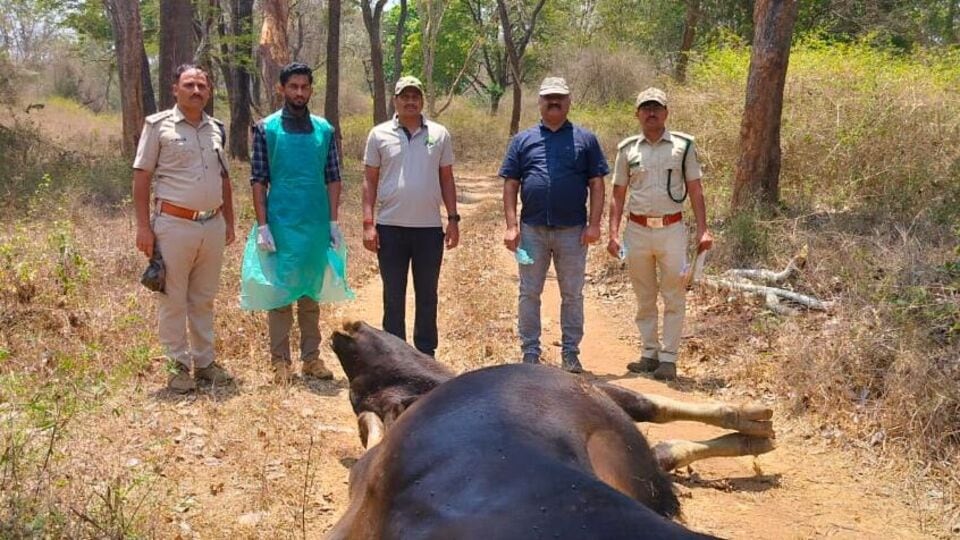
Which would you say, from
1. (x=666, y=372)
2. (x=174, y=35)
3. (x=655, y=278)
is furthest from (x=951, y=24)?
(x=666, y=372)

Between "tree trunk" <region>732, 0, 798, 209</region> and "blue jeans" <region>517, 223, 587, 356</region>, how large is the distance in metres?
4.07

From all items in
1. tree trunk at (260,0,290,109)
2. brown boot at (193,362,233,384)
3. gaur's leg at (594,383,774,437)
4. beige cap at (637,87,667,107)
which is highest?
tree trunk at (260,0,290,109)

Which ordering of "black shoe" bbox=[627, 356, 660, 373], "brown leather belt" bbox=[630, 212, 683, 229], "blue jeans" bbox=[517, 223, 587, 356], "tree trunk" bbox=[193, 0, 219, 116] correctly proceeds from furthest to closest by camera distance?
"tree trunk" bbox=[193, 0, 219, 116], "black shoe" bbox=[627, 356, 660, 373], "brown leather belt" bbox=[630, 212, 683, 229], "blue jeans" bbox=[517, 223, 587, 356]

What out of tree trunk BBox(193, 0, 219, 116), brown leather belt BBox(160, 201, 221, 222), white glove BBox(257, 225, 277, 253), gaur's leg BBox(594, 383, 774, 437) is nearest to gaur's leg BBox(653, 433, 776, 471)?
gaur's leg BBox(594, 383, 774, 437)

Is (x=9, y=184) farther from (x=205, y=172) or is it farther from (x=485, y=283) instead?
(x=205, y=172)

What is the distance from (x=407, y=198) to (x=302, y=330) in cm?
125

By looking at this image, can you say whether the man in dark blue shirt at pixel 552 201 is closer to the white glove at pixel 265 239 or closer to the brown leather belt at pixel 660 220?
the brown leather belt at pixel 660 220

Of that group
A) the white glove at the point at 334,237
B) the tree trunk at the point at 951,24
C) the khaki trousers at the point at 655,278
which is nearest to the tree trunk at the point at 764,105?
the khaki trousers at the point at 655,278

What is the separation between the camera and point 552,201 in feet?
19.0

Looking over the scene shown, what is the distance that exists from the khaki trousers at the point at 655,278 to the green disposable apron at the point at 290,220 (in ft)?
7.24

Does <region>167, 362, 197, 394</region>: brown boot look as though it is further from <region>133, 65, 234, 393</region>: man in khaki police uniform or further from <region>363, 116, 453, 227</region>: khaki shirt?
<region>363, 116, 453, 227</region>: khaki shirt

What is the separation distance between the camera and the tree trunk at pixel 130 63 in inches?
567

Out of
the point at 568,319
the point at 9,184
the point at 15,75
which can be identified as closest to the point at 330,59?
the point at 15,75

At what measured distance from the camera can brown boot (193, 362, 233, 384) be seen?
561cm
